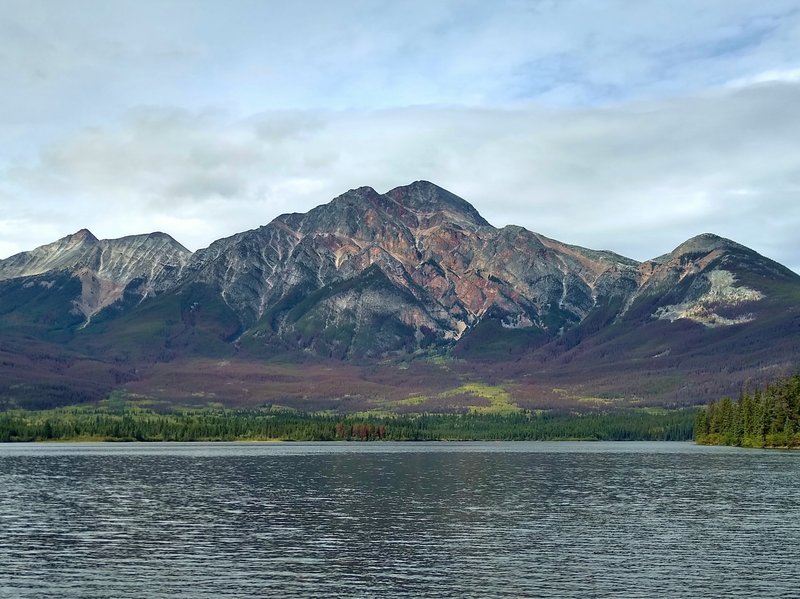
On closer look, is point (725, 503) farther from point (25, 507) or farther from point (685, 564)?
point (25, 507)

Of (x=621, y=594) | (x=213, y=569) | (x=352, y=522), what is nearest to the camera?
(x=621, y=594)

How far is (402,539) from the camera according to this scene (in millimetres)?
95500

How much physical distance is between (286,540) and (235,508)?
30.2 m

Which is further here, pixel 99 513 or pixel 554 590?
pixel 99 513

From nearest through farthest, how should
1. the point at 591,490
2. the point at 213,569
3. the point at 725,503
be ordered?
the point at 213,569 < the point at 725,503 < the point at 591,490

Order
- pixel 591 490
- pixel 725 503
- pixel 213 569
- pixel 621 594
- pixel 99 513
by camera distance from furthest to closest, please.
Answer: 1. pixel 591 490
2. pixel 725 503
3. pixel 99 513
4. pixel 213 569
5. pixel 621 594

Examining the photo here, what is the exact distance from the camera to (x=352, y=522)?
10844 cm

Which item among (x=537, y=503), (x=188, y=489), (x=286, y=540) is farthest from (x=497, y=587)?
(x=188, y=489)

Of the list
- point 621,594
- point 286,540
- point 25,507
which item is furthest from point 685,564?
point 25,507

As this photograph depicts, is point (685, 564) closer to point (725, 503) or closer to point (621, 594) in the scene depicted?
point (621, 594)

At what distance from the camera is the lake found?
7219 cm

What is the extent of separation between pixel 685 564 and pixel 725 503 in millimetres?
48315

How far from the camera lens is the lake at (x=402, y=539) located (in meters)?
72.2

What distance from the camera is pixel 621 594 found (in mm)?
68500
